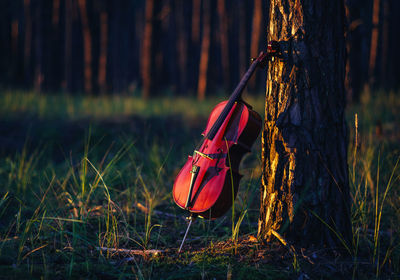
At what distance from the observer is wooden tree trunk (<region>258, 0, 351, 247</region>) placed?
185cm

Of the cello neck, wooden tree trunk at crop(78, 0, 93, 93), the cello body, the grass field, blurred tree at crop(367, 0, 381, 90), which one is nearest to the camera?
the grass field

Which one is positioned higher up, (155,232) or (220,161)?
(220,161)

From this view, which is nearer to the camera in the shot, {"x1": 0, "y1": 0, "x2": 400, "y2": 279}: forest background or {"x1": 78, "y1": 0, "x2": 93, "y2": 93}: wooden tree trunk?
{"x1": 0, "y1": 0, "x2": 400, "y2": 279}: forest background

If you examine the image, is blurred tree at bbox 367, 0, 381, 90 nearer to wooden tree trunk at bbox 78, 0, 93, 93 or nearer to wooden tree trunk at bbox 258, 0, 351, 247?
wooden tree trunk at bbox 78, 0, 93, 93

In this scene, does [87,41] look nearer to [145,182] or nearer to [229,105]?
[145,182]

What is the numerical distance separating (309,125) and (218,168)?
22.6 inches

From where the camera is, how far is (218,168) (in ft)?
6.52

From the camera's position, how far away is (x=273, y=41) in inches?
73.7

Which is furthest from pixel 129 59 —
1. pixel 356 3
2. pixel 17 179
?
pixel 17 179

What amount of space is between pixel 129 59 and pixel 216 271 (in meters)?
23.3

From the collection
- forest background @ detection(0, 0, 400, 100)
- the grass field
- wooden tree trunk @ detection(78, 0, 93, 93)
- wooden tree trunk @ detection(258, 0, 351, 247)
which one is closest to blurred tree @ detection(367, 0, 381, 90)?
forest background @ detection(0, 0, 400, 100)

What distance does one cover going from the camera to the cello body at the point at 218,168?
189 cm

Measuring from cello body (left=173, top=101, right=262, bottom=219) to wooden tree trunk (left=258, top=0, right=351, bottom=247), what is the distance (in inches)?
8.0

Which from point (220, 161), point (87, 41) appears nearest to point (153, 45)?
point (87, 41)
